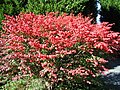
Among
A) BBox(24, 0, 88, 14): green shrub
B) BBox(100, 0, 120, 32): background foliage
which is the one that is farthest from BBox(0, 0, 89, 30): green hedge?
BBox(100, 0, 120, 32): background foliage

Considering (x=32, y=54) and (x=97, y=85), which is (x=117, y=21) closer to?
(x=97, y=85)

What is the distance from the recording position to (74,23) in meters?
6.60

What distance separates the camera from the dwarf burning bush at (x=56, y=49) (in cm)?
599

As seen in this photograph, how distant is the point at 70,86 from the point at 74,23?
125 centimetres

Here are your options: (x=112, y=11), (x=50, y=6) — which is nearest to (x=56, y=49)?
(x=50, y=6)

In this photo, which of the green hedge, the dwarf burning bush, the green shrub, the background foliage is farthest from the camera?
the background foliage

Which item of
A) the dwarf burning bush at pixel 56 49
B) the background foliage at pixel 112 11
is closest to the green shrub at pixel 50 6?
the dwarf burning bush at pixel 56 49

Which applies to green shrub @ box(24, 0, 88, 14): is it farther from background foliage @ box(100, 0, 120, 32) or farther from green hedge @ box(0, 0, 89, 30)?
background foliage @ box(100, 0, 120, 32)

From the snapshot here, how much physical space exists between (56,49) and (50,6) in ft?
9.85

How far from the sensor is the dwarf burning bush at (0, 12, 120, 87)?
19.7ft

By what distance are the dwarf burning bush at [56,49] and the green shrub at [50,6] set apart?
219 centimetres

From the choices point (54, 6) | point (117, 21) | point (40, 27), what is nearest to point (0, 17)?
point (54, 6)

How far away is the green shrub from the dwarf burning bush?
2187 mm

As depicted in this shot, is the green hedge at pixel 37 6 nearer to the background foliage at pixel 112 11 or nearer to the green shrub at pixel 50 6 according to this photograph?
the green shrub at pixel 50 6
